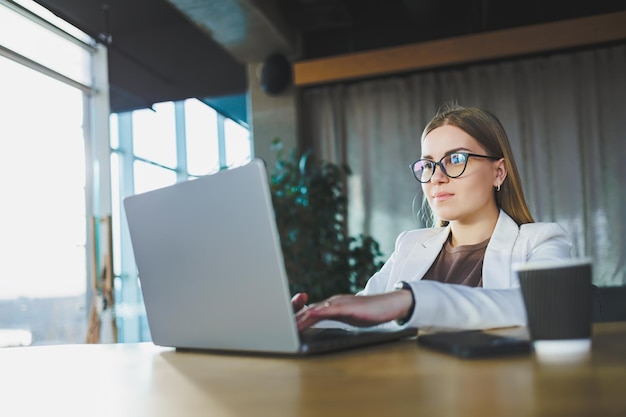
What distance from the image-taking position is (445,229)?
1.90 m

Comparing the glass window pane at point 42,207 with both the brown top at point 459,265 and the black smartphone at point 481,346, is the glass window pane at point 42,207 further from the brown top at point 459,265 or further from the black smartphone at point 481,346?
the black smartphone at point 481,346

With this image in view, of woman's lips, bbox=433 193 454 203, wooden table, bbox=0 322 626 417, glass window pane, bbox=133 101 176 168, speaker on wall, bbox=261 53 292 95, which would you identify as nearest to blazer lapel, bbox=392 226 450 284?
woman's lips, bbox=433 193 454 203

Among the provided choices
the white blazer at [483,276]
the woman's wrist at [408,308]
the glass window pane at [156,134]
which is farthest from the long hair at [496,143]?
the glass window pane at [156,134]

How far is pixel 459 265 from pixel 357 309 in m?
0.93

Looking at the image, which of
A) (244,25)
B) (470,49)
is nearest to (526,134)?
(470,49)

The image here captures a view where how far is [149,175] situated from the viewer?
648 cm

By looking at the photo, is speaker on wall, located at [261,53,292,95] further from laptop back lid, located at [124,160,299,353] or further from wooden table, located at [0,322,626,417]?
wooden table, located at [0,322,626,417]

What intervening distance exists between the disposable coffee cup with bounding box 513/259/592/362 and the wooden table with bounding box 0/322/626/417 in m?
0.04

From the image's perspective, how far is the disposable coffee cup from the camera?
0.76 m

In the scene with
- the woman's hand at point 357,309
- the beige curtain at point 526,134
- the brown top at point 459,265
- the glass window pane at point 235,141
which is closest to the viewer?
the woman's hand at point 357,309

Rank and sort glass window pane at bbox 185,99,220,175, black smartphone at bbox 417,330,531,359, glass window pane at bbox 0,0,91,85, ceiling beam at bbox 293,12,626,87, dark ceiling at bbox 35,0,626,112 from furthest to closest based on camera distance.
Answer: glass window pane at bbox 185,99,220,175 < dark ceiling at bbox 35,0,626,112 < ceiling beam at bbox 293,12,626,87 < glass window pane at bbox 0,0,91,85 < black smartphone at bbox 417,330,531,359

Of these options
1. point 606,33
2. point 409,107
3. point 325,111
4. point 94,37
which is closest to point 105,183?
point 94,37

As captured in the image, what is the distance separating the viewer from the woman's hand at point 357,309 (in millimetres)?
923

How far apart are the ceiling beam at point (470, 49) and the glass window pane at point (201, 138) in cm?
178
